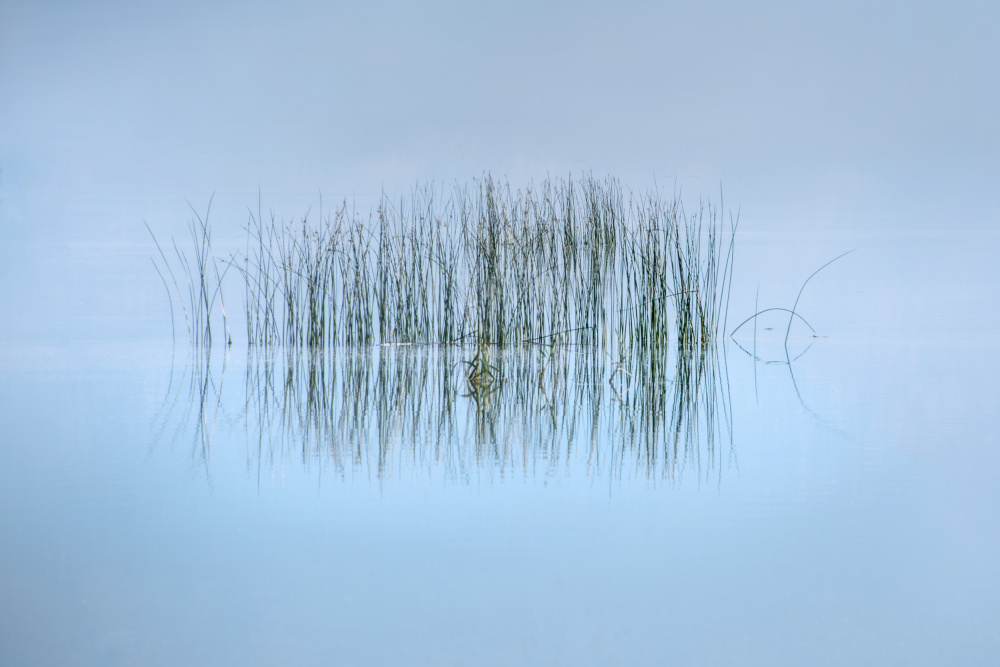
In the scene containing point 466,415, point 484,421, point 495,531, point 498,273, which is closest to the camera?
point 495,531

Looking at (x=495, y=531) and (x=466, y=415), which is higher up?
(x=466, y=415)

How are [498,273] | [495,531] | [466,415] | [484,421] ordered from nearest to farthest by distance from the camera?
[495,531], [484,421], [466,415], [498,273]

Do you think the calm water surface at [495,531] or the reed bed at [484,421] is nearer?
the calm water surface at [495,531]

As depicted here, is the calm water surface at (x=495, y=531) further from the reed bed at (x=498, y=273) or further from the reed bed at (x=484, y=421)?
the reed bed at (x=498, y=273)

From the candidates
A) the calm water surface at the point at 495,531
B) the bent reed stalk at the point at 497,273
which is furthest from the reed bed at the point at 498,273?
the calm water surface at the point at 495,531

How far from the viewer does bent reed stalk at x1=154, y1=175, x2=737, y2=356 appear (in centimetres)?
422

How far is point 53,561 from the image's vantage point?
1361 mm

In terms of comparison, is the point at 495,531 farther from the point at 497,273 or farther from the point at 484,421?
the point at 497,273

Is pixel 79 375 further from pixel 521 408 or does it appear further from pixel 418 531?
pixel 418 531

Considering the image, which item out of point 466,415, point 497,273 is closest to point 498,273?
point 497,273

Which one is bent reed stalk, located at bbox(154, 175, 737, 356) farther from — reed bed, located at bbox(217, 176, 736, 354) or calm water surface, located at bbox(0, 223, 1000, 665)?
calm water surface, located at bbox(0, 223, 1000, 665)

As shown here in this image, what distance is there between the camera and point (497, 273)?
4.28m

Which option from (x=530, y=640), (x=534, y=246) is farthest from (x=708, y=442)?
(x=534, y=246)

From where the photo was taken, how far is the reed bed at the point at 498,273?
422cm
